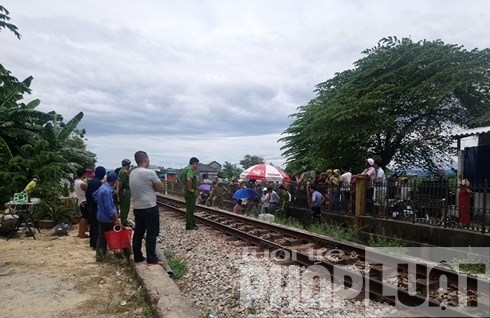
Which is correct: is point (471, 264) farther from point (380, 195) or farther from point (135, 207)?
point (135, 207)

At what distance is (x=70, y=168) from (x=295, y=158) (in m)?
12.0

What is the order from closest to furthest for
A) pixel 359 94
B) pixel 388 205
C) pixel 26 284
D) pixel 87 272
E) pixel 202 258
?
pixel 26 284
pixel 87 272
pixel 202 258
pixel 388 205
pixel 359 94

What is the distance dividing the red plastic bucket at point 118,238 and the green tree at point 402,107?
39.3ft

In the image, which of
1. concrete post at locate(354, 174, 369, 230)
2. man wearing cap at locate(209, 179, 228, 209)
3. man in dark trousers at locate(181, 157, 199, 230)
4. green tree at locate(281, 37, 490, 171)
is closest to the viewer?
man in dark trousers at locate(181, 157, 199, 230)

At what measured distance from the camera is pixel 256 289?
17.0 ft

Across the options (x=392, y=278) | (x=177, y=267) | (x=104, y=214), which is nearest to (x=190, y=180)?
(x=104, y=214)

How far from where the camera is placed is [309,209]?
13.0 metres

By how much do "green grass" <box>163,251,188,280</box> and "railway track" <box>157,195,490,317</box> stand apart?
163 cm

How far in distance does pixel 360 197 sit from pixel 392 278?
5.13 meters

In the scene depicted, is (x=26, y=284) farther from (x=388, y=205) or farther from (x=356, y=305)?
(x=388, y=205)

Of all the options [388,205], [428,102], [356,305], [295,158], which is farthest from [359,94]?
[356,305]

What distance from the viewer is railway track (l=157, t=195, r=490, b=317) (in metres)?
4.41

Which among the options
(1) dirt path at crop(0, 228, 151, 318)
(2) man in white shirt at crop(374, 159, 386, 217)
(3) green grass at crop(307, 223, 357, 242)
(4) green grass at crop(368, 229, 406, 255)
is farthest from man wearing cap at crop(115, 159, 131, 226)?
(2) man in white shirt at crop(374, 159, 386, 217)

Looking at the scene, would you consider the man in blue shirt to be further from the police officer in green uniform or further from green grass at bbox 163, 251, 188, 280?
green grass at bbox 163, 251, 188, 280
